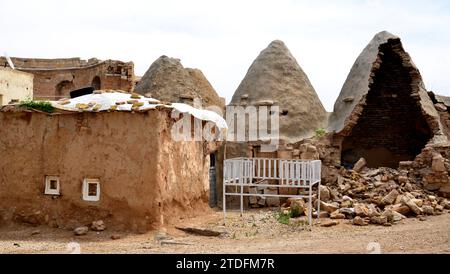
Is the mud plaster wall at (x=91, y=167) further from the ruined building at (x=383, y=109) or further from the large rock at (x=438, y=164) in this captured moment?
the ruined building at (x=383, y=109)

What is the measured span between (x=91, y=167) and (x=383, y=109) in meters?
12.1

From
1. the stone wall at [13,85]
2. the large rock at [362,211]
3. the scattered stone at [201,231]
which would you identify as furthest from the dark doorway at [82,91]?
the large rock at [362,211]

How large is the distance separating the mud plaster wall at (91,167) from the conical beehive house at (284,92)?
635 centimetres

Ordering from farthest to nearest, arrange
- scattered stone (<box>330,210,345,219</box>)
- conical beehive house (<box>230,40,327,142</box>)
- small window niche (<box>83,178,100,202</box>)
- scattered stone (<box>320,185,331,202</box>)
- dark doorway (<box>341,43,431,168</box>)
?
1. dark doorway (<box>341,43,431,168</box>)
2. conical beehive house (<box>230,40,327,142</box>)
3. scattered stone (<box>320,185,331,202</box>)
4. scattered stone (<box>330,210,345,219</box>)
5. small window niche (<box>83,178,100,202</box>)

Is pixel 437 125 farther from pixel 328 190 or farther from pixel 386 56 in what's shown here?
pixel 328 190

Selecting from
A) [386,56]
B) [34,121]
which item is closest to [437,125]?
[386,56]

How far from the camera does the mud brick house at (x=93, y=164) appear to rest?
37.7 feet

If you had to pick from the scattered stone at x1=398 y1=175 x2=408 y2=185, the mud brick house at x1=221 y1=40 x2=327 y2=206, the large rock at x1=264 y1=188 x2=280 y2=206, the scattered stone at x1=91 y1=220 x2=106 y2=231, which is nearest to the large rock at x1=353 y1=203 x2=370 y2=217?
the scattered stone at x1=398 y1=175 x2=408 y2=185

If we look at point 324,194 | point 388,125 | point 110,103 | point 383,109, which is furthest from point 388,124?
point 110,103

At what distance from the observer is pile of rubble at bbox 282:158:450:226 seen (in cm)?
1305

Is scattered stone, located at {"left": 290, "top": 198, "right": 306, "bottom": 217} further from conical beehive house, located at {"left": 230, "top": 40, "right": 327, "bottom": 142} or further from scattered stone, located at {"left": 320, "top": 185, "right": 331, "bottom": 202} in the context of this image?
conical beehive house, located at {"left": 230, "top": 40, "right": 327, "bottom": 142}

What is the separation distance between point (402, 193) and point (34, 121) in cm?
991

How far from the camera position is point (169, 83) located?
19.7 metres

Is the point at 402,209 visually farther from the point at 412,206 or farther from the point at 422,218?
the point at 422,218
